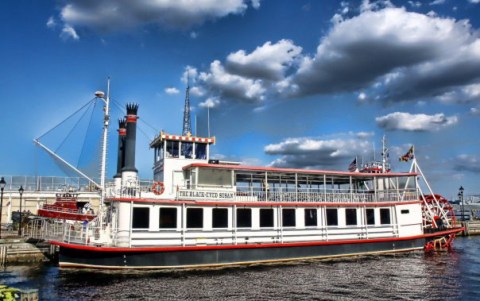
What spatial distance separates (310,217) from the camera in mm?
21750

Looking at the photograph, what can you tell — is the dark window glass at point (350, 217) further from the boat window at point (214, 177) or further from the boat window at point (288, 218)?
the boat window at point (214, 177)

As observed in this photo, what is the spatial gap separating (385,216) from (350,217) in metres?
2.60

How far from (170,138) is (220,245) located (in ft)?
21.6

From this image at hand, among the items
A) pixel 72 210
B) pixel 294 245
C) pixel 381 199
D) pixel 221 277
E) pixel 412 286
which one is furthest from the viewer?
pixel 381 199

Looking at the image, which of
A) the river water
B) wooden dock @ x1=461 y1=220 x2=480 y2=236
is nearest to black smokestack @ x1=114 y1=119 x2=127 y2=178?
the river water

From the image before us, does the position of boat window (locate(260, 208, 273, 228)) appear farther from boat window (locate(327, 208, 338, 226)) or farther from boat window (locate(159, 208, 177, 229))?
boat window (locate(159, 208, 177, 229))

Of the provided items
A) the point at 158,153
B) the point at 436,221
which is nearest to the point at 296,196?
the point at 158,153

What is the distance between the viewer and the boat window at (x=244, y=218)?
20000 mm

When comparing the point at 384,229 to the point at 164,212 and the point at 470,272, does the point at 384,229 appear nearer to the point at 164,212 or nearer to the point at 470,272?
the point at 470,272

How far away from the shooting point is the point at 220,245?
1891 cm

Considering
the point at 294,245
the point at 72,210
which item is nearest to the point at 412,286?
the point at 294,245

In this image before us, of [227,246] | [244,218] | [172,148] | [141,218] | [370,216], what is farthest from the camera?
[370,216]

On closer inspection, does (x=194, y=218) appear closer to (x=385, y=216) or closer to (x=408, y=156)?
(x=385, y=216)

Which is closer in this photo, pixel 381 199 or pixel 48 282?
pixel 48 282
